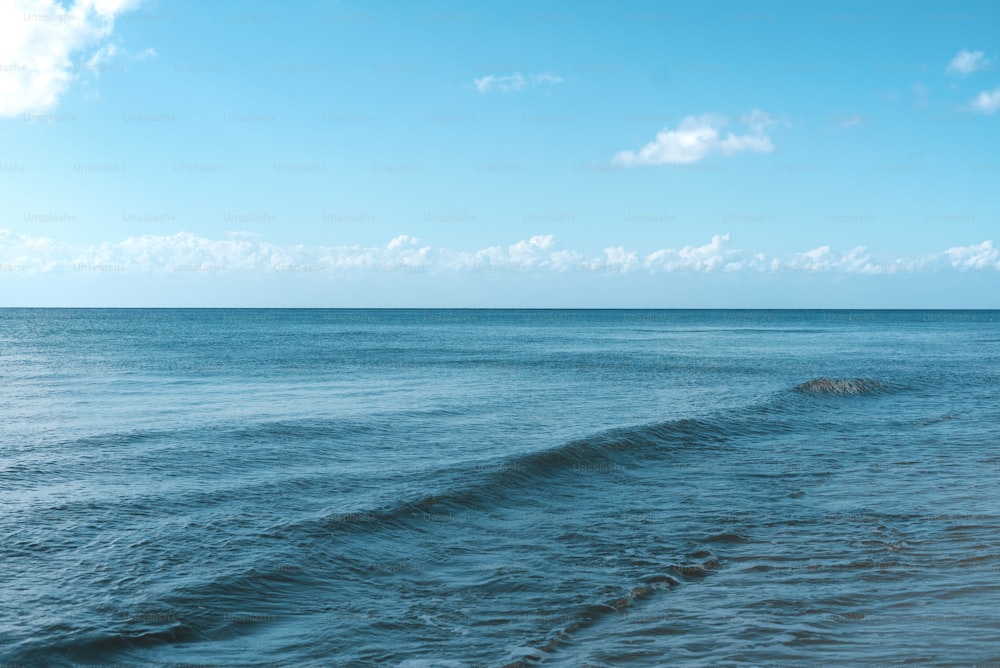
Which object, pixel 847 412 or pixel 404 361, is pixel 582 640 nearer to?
pixel 847 412

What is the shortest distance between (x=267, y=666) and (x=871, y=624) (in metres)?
5.98

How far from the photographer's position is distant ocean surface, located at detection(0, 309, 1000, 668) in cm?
771

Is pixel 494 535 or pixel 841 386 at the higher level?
pixel 841 386

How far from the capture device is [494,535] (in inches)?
451

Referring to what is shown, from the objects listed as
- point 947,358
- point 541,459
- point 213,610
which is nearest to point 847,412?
point 541,459

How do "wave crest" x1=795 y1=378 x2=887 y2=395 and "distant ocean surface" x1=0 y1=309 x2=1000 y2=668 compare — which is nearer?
"distant ocean surface" x1=0 y1=309 x2=1000 y2=668

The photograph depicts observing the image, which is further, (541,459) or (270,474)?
(541,459)

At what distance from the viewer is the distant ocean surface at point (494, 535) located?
25.3 feet

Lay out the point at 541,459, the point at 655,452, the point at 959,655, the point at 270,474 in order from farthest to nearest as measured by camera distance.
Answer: the point at 655,452, the point at 541,459, the point at 270,474, the point at 959,655

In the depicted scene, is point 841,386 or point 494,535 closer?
point 494,535

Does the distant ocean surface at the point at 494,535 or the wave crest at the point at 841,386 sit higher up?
the wave crest at the point at 841,386

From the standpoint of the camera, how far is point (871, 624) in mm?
7902

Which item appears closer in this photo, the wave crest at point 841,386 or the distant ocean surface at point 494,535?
the distant ocean surface at point 494,535

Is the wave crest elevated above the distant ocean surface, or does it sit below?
above
